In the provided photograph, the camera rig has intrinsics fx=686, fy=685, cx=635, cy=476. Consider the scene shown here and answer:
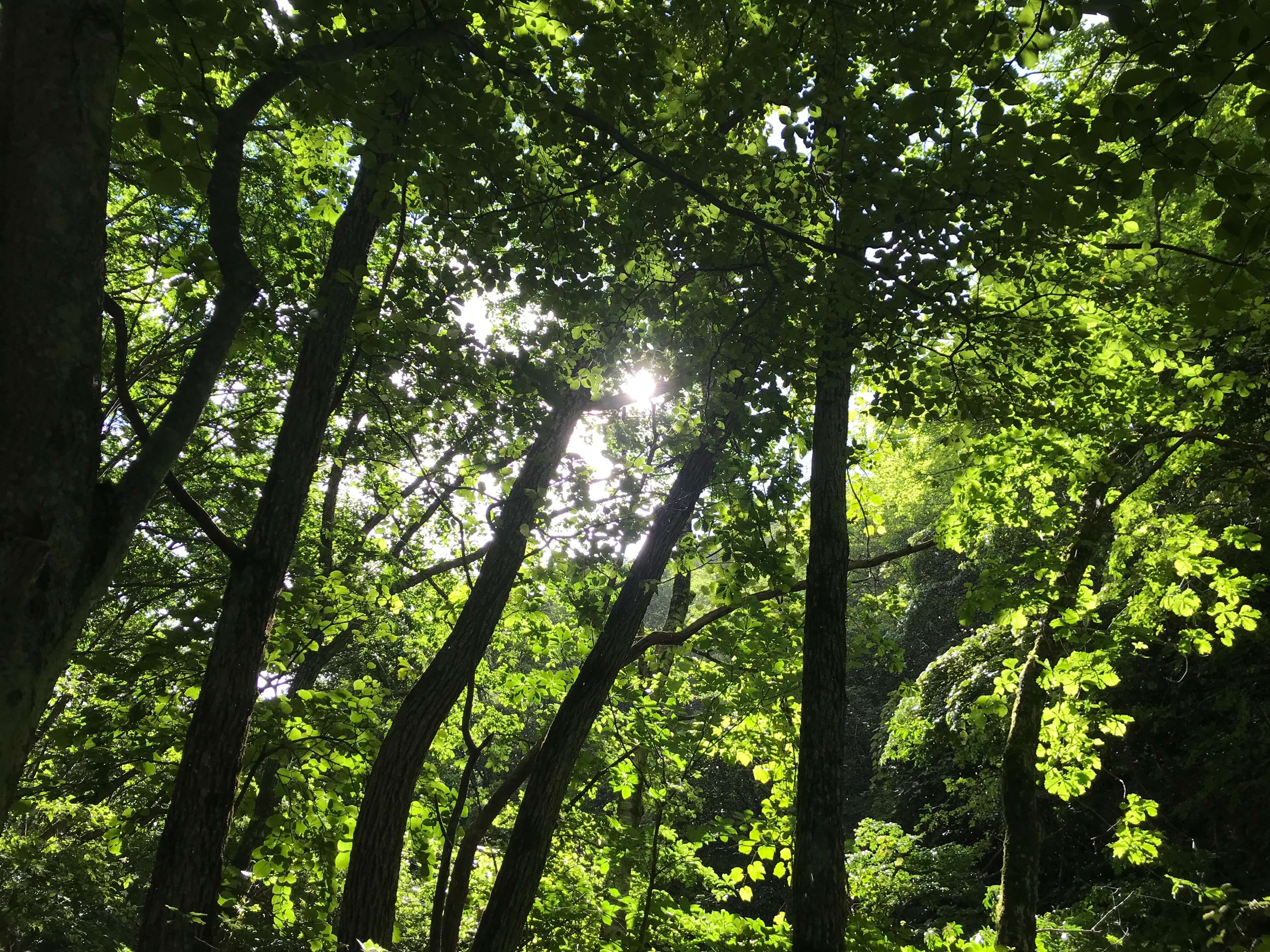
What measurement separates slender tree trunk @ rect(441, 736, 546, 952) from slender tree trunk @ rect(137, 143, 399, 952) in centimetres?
173

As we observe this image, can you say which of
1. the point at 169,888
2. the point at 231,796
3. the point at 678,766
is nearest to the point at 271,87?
the point at 231,796

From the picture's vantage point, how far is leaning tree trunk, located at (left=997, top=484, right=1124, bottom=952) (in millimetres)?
6535

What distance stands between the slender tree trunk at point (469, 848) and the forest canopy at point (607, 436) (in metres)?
0.08

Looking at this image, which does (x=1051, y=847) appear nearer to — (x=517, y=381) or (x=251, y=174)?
(x=517, y=381)

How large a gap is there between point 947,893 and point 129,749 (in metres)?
11.8

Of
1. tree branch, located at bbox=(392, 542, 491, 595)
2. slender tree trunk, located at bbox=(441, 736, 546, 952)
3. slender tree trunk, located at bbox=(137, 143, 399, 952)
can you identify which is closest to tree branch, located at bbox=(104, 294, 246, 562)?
slender tree trunk, located at bbox=(137, 143, 399, 952)

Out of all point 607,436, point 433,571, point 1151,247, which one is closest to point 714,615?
point 607,436

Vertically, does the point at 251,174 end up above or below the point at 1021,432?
above

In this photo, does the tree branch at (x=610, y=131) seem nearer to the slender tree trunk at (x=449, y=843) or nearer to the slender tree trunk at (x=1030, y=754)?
the slender tree trunk at (x=449, y=843)

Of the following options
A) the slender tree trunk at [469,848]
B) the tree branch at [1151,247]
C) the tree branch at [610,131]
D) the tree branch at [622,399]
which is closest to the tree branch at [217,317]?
the tree branch at [610,131]

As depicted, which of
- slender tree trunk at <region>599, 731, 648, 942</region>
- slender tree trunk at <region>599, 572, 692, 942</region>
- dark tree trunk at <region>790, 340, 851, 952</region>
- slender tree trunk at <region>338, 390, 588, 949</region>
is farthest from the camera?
slender tree trunk at <region>599, 572, 692, 942</region>

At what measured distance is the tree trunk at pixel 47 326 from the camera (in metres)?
1.16

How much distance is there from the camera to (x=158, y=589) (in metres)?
8.67

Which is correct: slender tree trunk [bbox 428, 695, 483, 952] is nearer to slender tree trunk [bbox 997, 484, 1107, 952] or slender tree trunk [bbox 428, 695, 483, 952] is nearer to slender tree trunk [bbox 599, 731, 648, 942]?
slender tree trunk [bbox 599, 731, 648, 942]
